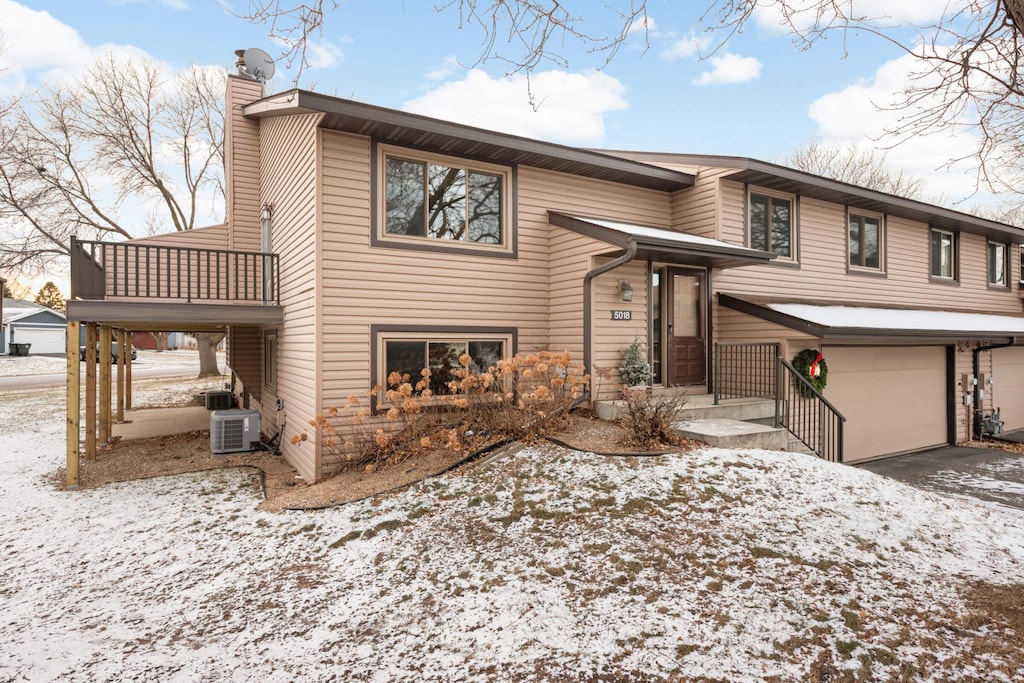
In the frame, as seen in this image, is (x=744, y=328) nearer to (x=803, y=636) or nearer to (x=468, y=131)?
(x=468, y=131)

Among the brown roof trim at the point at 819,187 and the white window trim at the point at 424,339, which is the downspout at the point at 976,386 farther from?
the white window trim at the point at 424,339

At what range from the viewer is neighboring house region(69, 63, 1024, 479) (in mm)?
7848

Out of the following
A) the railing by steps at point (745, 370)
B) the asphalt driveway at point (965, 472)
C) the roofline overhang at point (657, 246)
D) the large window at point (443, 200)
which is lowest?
the asphalt driveway at point (965, 472)

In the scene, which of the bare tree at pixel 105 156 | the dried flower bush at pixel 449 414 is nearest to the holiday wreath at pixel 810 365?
the dried flower bush at pixel 449 414

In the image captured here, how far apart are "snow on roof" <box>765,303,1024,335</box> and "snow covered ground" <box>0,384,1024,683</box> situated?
13.5ft

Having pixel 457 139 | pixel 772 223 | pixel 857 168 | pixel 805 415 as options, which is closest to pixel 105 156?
pixel 457 139

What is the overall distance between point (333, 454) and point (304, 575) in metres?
3.09

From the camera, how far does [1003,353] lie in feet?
48.4

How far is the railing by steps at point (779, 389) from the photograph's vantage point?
905 cm

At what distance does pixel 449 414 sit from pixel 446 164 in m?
4.02

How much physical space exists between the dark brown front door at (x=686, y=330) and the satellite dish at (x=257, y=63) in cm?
1007

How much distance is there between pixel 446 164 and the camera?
863cm

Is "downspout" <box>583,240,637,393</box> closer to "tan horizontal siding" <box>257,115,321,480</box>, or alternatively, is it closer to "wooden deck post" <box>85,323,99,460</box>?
"tan horizontal siding" <box>257,115,321,480</box>

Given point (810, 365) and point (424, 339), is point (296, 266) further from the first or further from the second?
point (810, 365)
